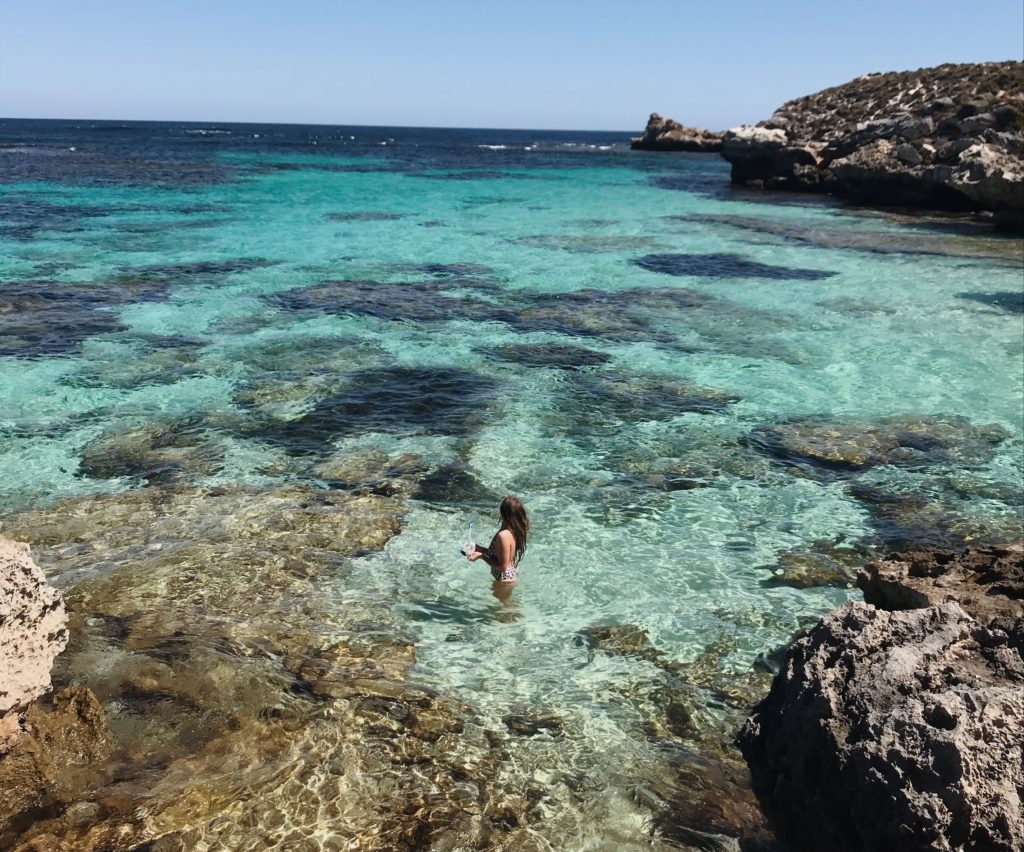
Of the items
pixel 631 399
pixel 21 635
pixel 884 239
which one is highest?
pixel 884 239

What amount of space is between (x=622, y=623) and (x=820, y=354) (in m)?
11.1

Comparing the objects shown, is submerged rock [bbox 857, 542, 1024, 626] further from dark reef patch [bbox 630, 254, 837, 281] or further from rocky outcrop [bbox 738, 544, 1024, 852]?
dark reef patch [bbox 630, 254, 837, 281]

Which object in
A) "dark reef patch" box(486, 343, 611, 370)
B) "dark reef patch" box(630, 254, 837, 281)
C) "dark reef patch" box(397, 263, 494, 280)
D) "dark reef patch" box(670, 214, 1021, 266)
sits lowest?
"dark reef patch" box(486, 343, 611, 370)

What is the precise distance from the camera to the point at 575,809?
5277mm

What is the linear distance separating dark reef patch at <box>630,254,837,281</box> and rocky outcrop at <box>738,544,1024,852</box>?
19.6 metres

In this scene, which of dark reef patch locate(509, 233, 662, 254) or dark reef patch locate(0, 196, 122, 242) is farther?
dark reef patch locate(0, 196, 122, 242)

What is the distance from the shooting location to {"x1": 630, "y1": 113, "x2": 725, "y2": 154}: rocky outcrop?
3907 inches

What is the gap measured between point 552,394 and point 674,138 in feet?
323

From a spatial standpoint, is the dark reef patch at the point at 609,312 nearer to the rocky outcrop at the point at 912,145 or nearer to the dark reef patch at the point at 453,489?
the dark reef patch at the point at 453,489

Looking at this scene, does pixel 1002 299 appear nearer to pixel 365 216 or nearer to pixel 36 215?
pixel 365 216

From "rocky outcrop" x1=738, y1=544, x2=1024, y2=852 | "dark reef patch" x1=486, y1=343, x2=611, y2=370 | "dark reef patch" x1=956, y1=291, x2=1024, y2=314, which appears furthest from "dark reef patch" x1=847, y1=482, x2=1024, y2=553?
"dark reef patch" x1=956, y1=291, x2=1024, y2=314

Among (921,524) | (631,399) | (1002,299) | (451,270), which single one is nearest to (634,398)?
(631,399)

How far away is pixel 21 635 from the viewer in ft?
16.6

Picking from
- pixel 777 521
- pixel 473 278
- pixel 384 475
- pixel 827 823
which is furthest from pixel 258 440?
pixel 473 278
